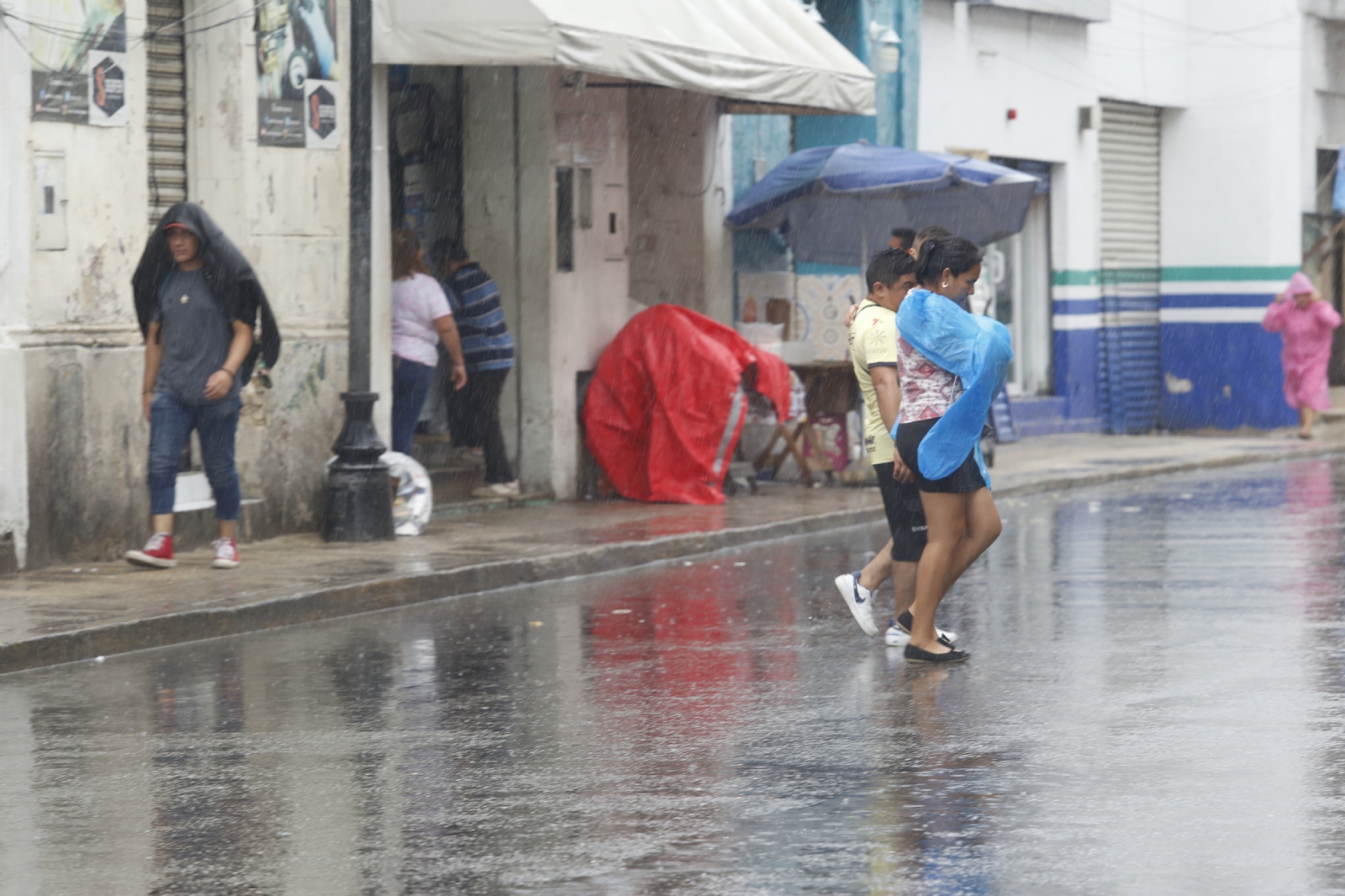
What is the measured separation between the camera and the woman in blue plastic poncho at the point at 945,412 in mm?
8156

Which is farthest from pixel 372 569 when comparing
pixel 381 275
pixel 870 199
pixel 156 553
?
pixel 870 199

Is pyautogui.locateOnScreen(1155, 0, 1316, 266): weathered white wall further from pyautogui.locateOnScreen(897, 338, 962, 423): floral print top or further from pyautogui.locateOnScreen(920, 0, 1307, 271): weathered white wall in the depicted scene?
pyautogui.locateOnScreen(897, 338, 962, 423): floral print top

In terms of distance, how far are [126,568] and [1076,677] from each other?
5490mm

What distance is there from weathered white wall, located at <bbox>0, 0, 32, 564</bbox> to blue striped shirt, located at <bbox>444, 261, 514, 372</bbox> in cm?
388

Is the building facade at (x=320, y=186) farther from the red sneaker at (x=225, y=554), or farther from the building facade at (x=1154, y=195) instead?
the building facade at (x=1154, y=195)

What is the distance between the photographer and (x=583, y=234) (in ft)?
51.2

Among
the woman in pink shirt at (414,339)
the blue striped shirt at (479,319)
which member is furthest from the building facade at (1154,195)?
the woman in pink shirt at (414,339)

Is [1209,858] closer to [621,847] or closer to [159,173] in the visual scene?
[621,847]

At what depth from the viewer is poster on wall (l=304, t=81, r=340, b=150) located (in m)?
12.8

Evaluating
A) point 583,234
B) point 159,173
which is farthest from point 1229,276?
point 159,173

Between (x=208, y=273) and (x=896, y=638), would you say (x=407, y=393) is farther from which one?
(x=896, y=638)

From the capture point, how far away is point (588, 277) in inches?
616

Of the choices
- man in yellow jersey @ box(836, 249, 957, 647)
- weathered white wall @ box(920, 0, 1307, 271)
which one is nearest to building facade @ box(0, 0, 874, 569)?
man in yellow jersey @ box(836, 249, 957, 647)

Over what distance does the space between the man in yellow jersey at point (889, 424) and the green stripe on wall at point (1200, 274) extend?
15.0 metres
